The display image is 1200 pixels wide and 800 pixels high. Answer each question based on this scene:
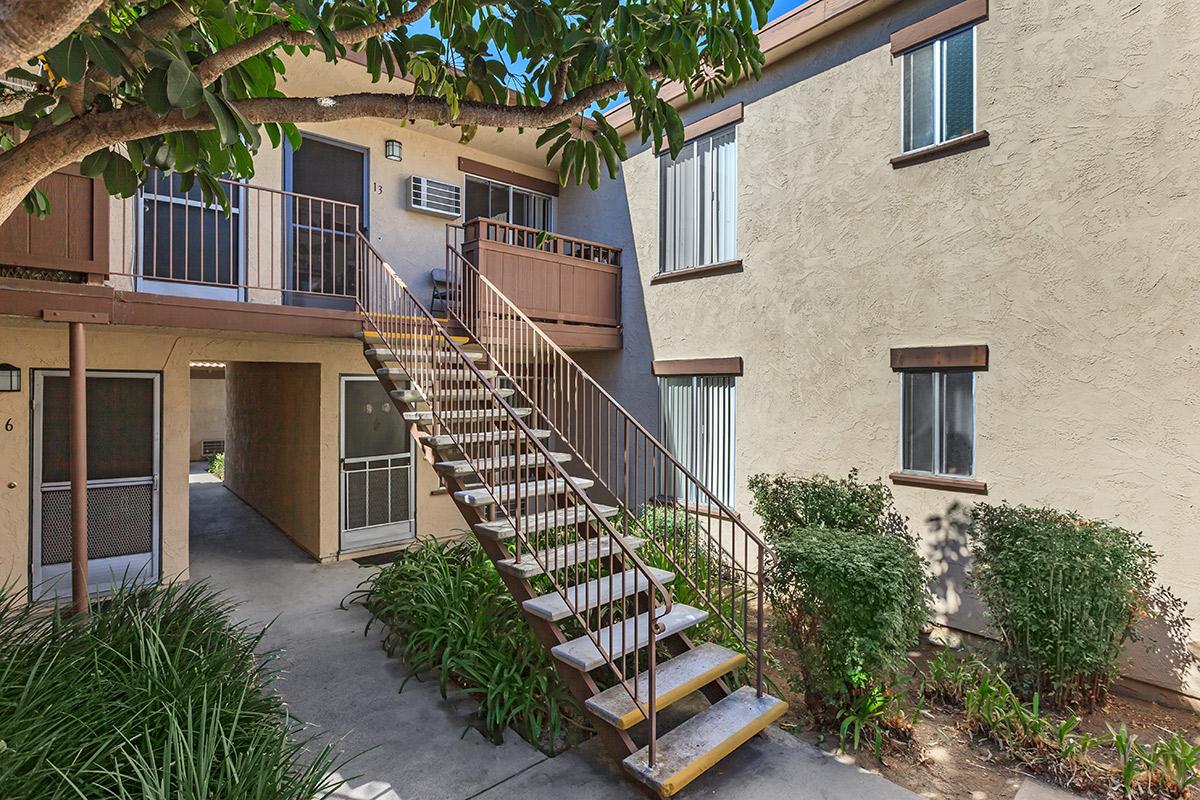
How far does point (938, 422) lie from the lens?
17.3 ft

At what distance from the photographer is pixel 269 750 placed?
2.88m

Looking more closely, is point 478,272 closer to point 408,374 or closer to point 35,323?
point 408,374

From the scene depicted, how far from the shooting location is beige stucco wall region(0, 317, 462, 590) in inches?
213

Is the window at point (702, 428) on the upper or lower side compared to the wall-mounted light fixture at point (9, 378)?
lower

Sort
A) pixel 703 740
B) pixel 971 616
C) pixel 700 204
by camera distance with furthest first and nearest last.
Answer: pixel 700 204 → pixel 971 616 → pixel 703 740

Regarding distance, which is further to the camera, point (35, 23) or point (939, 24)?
point (939, 24)

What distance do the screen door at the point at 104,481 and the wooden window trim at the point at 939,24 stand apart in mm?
7801

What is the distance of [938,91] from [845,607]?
447 cm

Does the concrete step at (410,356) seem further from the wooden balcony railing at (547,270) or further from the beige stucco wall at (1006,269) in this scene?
the beige stucco wall at (1006,269)

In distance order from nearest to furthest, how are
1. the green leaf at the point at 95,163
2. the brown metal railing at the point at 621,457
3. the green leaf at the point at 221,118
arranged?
the green leaf at the point at 221,118, the green leaf at the point at 95,163, the brown metal railing at the point at 621,457

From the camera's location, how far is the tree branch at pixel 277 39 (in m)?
2.36

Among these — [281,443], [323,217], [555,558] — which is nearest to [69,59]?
[555,558]

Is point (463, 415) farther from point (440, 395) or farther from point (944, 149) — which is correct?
point (944, 149)

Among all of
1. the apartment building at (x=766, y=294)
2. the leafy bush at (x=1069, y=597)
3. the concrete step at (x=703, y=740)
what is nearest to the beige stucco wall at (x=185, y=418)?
the apartment building at (x=766, y=294)
